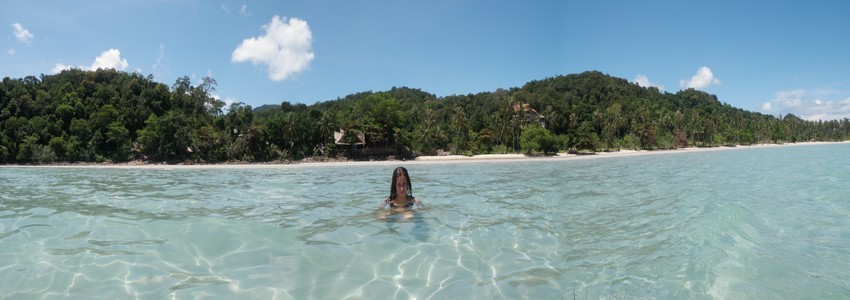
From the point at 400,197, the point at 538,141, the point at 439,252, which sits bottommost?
the point at 439,252

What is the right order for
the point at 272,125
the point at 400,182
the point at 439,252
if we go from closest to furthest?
1. the point at 439,252
2. the point at 400,182
3. the point at 272,125

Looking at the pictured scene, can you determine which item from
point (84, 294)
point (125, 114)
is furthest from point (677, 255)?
point (125, 114)

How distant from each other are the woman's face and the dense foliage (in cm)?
5131

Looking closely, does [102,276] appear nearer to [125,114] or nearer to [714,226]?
[714,226]

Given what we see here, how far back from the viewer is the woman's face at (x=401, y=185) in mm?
8854

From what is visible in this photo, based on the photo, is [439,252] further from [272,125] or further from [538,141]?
[538,141]

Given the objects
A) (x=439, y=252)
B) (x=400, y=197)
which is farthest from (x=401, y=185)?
(x=439, y=252)

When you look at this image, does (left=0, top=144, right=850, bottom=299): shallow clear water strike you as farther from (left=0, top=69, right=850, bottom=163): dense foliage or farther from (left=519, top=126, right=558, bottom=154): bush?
(left=519, top=126, right=558, bottom=154): bush

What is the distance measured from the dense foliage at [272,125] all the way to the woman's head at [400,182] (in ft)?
168

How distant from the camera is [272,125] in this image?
58.3 metres

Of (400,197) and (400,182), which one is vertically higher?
(400,182)

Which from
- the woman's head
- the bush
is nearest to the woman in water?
the woman's head

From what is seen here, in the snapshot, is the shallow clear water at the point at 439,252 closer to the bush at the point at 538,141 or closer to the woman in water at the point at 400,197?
the woman in water at the point at 400,197

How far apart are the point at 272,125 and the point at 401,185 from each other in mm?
53418
